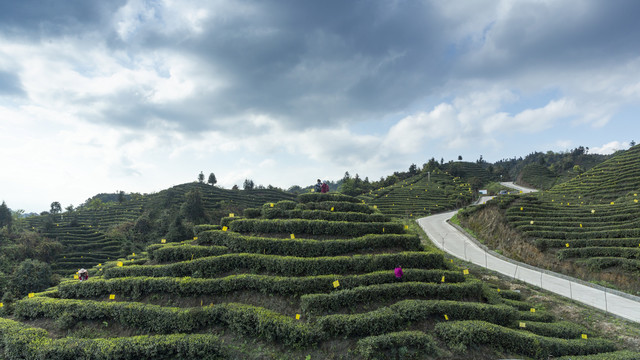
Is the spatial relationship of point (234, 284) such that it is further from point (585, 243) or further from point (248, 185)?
point (248, 185)

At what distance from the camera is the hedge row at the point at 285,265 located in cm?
1275

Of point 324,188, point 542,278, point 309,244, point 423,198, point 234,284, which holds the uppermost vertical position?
point 324,188

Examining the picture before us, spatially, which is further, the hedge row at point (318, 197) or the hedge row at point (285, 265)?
the hedge row at point (318, 197)

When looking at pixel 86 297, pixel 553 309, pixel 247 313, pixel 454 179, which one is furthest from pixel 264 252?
pixel 454 179

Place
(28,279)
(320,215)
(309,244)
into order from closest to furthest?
(309,244), (320,215), (28,279)

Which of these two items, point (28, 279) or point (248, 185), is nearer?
point (28, 279)

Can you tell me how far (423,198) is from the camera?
54.2 metres

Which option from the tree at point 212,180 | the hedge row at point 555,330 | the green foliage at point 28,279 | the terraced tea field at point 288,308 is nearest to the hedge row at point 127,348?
the terraced tea field at point 288,308

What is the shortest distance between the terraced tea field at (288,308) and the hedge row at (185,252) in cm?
6

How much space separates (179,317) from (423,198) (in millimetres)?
51427

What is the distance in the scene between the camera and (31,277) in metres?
25.8

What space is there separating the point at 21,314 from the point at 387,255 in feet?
59.3

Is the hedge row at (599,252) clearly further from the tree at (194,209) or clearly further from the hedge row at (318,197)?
the tree at (194,209)

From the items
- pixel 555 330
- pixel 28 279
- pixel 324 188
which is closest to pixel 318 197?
pixel 324 188
